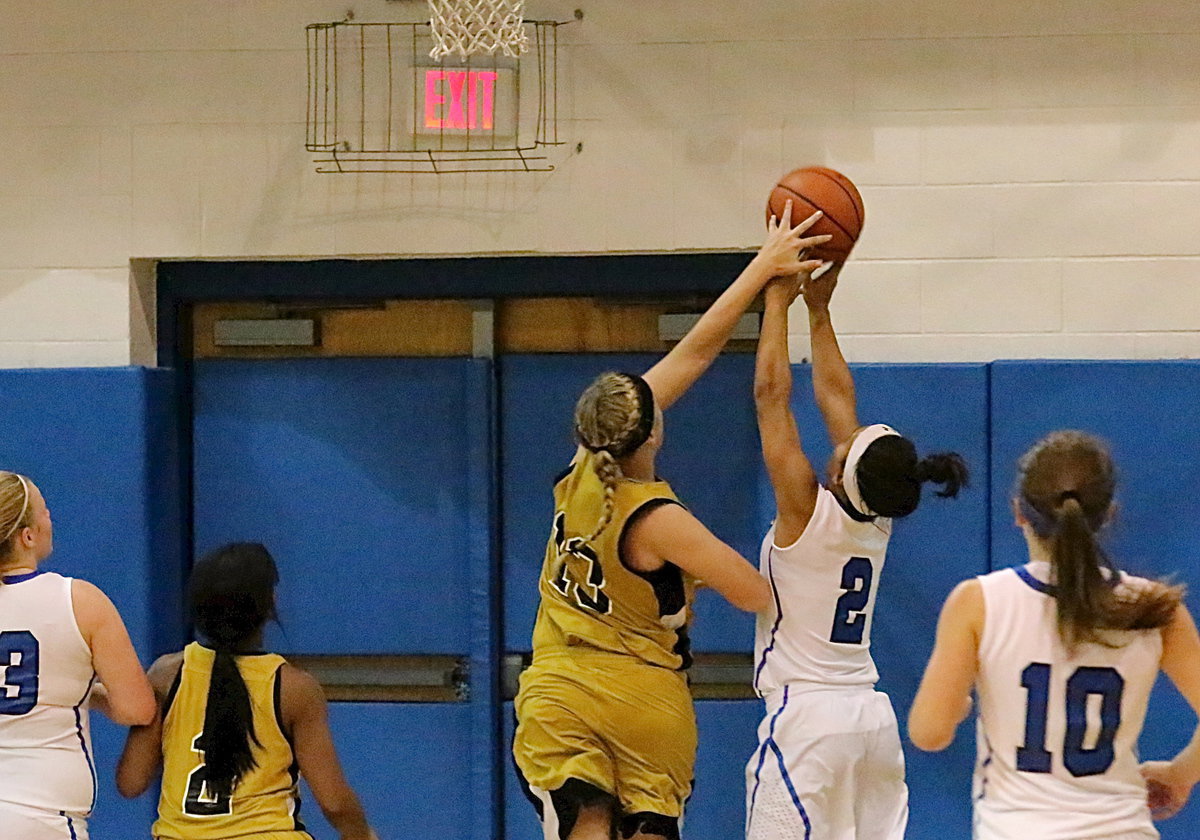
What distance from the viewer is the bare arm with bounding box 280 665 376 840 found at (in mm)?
2691

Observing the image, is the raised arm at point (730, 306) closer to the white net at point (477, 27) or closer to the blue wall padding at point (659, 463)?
the blue wall padding at point (659, 463)

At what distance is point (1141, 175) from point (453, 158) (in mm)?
2116

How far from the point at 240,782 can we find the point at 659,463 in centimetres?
191

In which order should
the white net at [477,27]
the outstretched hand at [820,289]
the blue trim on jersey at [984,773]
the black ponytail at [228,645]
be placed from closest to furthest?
the blue trim on jersey at [984,773]
the black ponytail at [228,645]
the outstretched hand at [820,289]
the white net at [477,27]

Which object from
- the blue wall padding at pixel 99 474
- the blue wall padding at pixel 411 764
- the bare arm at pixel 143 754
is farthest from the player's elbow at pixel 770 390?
the blue wall padding at pixel 99 474

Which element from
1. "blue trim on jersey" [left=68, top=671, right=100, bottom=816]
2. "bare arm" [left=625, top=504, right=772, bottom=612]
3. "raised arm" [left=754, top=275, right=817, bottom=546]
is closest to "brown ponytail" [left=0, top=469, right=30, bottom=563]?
"blue trim on jersey" [left=68, top=671, right=100, bottom=816]

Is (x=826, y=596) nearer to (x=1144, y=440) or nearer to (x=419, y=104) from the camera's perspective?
(x=1144, y=440)

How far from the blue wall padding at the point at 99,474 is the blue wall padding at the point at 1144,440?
8.63 feet

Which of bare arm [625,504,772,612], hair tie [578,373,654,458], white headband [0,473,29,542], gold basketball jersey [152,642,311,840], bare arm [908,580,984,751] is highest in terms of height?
hair tie [578,373,654,458]

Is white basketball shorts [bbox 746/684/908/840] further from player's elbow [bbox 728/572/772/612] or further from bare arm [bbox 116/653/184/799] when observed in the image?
bare arm [bbox 116/653/184/799]

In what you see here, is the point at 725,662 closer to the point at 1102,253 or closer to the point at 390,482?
the point at 390,482

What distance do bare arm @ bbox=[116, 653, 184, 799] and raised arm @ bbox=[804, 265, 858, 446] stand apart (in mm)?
1832

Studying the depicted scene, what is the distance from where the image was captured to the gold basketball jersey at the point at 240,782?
266cm

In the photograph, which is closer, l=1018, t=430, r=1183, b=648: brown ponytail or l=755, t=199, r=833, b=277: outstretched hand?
l=1018, t=430, r=1183, b=648: brown ponytail
